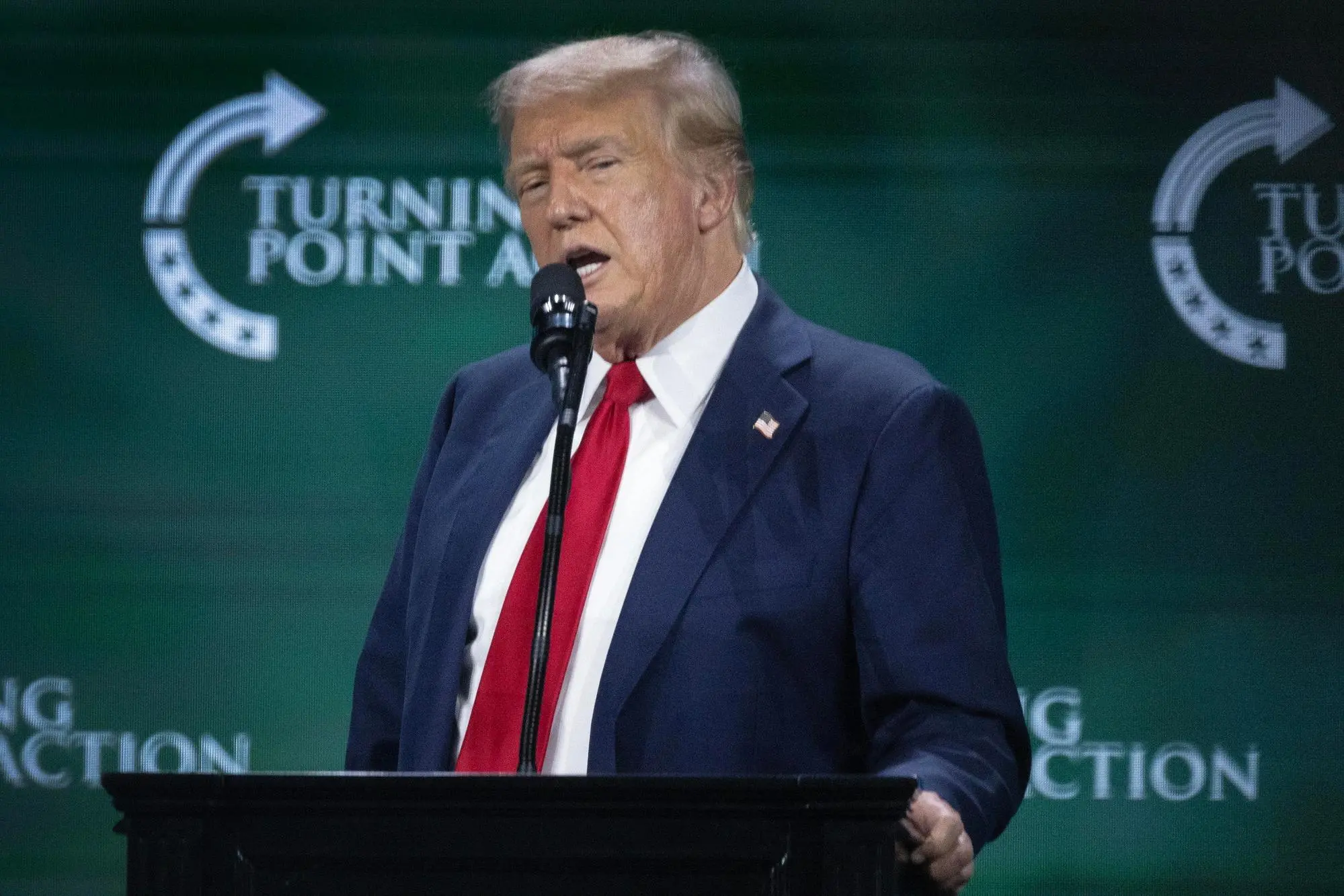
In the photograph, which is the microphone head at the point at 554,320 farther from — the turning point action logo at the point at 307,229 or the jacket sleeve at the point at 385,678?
the turning point action logo at the point at 307,229

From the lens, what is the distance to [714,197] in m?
2.22

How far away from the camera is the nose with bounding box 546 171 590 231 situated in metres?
2.08

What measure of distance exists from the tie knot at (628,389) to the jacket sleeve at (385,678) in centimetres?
34

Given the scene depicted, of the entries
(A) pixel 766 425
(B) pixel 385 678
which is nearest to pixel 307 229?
(B) pixel 385 678

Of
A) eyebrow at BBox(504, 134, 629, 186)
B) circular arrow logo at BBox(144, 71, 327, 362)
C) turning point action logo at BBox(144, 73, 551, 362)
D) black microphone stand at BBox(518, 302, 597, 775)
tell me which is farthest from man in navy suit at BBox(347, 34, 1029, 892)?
circular arrow logo at BBox(144, 71, 327, 362)

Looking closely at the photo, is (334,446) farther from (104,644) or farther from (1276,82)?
(1276,82)

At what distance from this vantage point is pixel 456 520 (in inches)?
84.0

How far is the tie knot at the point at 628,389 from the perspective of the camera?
2104 mm

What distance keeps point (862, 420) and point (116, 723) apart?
1.78 meters

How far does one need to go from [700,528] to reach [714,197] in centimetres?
51

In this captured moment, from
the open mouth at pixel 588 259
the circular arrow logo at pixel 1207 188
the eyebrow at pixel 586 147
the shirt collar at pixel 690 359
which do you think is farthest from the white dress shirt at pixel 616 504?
the circular arrow logo at pixel 1207 188

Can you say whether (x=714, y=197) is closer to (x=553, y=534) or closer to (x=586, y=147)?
(x=586, y=147)

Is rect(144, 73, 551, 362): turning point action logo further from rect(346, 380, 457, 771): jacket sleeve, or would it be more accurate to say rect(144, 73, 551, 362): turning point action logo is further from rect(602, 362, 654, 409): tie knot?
rect(602, 362, 654, 409): tie knot

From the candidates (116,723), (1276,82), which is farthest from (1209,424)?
(116,723)
